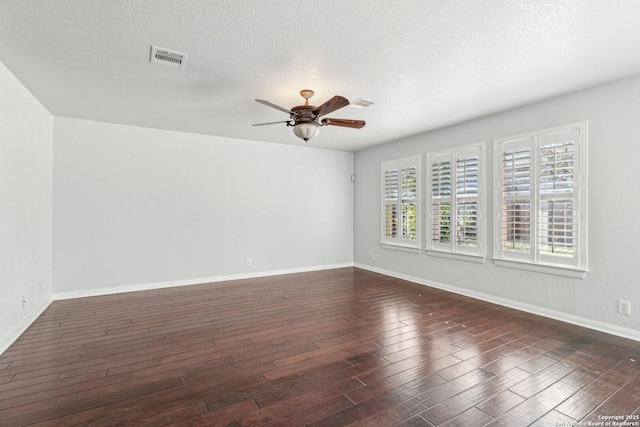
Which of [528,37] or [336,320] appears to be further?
[336,320]

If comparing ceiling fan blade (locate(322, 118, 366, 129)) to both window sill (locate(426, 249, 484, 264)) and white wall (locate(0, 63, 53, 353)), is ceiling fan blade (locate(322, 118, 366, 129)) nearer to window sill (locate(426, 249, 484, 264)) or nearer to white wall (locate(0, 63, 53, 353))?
window sill (locate(426, 249, 484, 264))

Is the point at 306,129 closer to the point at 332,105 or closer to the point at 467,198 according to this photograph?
the point at 332,105

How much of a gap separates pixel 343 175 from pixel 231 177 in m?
2.54

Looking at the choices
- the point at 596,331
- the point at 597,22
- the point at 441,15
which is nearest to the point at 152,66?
the point at 441,15

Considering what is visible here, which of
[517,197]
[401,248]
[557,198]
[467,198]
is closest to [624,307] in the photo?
[557,198]

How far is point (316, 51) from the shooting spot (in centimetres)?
268

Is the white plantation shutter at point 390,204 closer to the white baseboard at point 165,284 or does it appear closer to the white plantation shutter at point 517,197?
the white baseboard at point 165,284

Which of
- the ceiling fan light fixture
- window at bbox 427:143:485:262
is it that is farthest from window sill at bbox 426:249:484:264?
the ceiling fan light fixture

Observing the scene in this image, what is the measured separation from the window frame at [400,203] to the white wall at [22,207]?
538cm

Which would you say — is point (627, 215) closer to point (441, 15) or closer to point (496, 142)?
point (496, 142)

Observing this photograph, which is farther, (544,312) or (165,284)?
(165,284)

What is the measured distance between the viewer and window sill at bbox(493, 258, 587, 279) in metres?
3.52

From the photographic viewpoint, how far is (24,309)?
135 inches

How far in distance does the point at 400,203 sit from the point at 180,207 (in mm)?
3976
